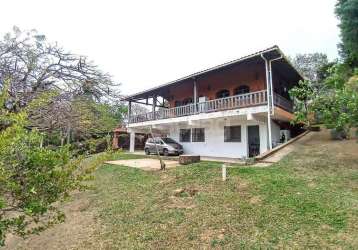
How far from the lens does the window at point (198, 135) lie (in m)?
19.9

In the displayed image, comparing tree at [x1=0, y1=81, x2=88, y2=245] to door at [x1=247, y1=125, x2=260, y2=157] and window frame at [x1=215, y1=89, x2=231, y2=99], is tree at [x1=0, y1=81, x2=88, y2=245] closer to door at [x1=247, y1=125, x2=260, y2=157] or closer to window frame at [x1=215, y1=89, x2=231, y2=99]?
door at [x1=247, y1=125, x2=260, y2=157]

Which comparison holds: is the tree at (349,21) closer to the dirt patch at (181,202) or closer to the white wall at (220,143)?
the white wall at (220,143)

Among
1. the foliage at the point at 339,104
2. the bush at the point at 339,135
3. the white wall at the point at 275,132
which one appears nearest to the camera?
the foliage at the point at 339,104

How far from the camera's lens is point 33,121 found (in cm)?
706

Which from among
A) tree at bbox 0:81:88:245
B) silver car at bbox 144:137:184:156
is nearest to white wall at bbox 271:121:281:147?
silver car at bbox 144:137:184:156

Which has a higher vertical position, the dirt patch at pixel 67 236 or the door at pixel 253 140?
the door at pixel 253 140

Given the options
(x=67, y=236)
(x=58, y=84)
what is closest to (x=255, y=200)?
(x=67, y=236)

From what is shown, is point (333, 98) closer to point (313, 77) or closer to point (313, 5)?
point (313, 5)

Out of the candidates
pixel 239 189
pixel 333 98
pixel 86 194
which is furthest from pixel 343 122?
pixel 86 194

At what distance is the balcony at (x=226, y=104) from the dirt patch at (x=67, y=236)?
10.3m

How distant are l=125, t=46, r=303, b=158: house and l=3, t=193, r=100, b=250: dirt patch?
10.00m

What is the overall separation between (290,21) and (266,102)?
5.53 m

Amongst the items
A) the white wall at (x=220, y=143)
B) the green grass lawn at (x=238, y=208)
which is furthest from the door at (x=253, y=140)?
the green grass lawn at (x=238, y=208)

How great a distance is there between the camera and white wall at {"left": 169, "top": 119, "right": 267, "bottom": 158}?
1702 centimetres
